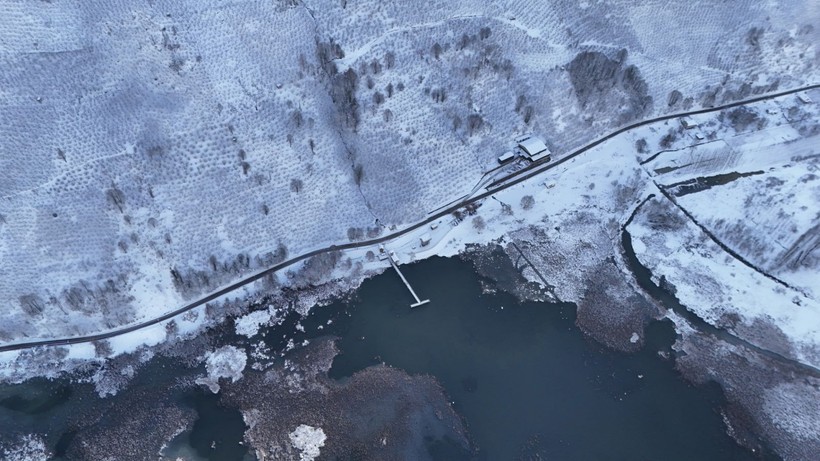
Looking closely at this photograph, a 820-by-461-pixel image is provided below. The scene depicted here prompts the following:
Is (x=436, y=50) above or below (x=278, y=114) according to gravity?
below

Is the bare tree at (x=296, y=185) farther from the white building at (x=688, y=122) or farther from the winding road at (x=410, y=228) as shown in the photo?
the white building at (x=688, y=122)

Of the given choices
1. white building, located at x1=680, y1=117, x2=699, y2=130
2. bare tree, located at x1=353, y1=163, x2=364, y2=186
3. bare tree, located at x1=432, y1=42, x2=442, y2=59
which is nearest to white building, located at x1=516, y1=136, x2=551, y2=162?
bare tree, located at x1=432, y1=42, x2=442, y2=59

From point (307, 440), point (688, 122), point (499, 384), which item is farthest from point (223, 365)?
point (688, 122)

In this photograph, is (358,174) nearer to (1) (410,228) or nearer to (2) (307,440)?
(1) (410,228)

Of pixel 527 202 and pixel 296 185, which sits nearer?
pixel 296 185

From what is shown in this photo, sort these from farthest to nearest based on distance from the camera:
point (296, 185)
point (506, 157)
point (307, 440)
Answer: point (506, 157) < point (296, 185) < point (307, 440)

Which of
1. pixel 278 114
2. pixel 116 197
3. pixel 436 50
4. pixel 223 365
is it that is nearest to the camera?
pixel 223 365
